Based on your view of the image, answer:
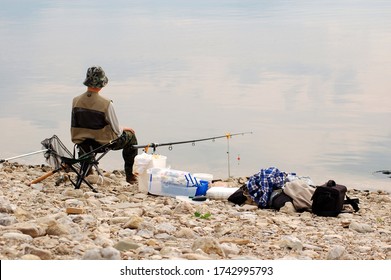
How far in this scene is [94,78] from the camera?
11594 mm

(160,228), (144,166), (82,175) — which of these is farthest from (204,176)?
(160,228)

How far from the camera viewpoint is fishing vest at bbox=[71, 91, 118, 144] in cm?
1156

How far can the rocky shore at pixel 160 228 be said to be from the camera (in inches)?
293

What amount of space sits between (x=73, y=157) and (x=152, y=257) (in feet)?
14.9

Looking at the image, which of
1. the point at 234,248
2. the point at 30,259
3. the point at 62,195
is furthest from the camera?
the point at 62,195

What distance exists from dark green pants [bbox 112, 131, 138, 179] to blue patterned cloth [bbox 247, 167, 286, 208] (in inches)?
70.7

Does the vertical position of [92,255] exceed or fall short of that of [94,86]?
it falls short

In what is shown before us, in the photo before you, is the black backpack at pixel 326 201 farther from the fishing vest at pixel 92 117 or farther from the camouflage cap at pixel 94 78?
the camouflage cap at pixel 94 78

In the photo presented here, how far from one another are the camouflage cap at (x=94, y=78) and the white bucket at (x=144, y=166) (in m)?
1.05

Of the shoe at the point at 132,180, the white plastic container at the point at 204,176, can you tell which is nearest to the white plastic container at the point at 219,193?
the white plastic container at the point at 204,176

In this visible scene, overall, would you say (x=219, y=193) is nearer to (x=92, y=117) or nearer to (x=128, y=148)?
(x=128, y=148)

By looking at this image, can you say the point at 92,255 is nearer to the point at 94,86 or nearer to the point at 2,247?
the point at 2,247

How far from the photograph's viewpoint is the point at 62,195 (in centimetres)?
1084
